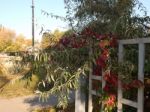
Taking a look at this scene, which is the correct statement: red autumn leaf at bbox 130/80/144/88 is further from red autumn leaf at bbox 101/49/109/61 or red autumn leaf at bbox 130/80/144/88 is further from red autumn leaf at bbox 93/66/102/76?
red autumn leaf at bbox 93/66/102/76

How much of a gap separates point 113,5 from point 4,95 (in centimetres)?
684

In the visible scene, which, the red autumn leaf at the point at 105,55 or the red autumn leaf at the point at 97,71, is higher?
the red autumn leaf at the point at 105,55

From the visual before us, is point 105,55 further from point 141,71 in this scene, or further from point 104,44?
point 141,71

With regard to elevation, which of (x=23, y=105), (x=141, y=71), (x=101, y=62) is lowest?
(x=23, y=105)

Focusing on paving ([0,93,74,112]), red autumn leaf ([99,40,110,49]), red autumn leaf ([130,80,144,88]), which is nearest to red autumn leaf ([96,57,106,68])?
red autumn leaf ([99,40,110,49])

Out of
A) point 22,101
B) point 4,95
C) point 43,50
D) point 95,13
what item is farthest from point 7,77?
point 43,50

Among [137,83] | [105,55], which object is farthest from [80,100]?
[137,83]

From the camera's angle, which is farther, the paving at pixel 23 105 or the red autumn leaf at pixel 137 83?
the paving at pixel 23 105

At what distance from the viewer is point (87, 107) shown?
25.1 ft

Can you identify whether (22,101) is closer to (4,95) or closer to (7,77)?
(4,95)

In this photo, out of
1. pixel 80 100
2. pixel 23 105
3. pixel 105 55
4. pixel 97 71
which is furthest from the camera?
pixel 23 105

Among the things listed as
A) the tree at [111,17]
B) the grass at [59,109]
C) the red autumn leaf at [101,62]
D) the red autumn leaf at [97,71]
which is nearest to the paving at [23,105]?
the grass at [59,109]

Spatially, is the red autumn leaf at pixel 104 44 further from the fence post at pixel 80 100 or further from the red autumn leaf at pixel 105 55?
the fence post at pixel 80 100

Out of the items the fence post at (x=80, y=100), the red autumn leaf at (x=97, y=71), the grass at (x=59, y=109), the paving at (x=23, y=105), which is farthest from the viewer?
the paving at (x=23, y=105)
